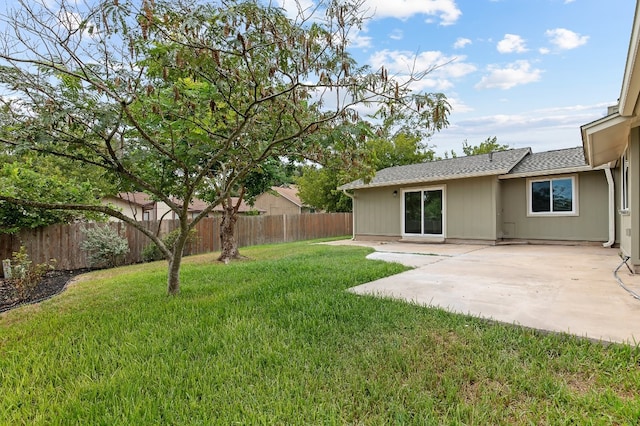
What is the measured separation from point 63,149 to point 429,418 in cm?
468

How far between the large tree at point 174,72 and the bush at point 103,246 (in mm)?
6082

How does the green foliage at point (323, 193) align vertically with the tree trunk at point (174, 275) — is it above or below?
above

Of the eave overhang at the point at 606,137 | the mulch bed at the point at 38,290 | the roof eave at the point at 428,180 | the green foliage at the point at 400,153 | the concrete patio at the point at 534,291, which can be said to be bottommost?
the mulch bed at the point at 38,290

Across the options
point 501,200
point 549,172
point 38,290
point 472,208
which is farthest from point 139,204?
point 549,172

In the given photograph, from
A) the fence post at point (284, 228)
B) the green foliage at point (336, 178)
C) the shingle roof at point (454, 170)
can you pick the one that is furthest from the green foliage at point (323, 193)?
the shingle roof at point (454, 170)

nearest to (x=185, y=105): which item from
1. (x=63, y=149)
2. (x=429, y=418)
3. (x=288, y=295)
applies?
(x=63, y=149)

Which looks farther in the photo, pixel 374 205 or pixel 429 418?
pixel 374 205

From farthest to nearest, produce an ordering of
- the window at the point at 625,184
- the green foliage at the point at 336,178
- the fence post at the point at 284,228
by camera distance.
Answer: the green foliage at the point at 336,178, the fence post at the point at 284,228, the window at the point at 625,184

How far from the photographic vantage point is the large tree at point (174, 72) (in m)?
2.83

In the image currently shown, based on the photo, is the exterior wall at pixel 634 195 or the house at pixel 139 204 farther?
the house at pixel 139 204

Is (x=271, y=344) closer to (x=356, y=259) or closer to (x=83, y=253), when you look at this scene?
(x=356, y=259)

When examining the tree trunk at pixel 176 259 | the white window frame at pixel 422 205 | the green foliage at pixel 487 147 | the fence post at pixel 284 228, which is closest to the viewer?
the tree trunk at pixel 176 259

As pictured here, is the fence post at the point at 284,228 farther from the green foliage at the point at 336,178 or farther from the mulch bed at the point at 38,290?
the mulch bed at the point at 38,290

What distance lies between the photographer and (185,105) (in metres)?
3.57
